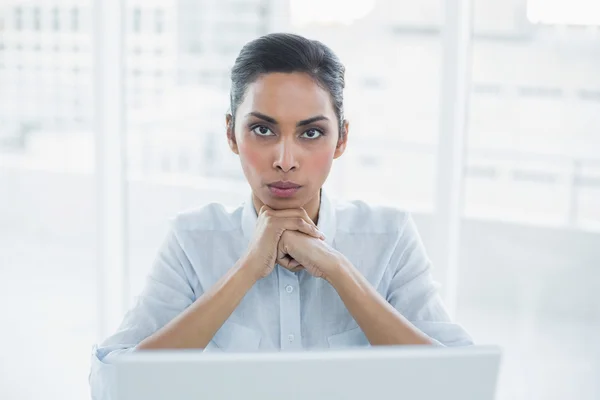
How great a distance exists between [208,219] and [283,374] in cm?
98

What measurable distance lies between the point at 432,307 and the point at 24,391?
2.13 metres

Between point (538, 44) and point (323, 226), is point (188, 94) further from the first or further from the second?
point (323, 226)

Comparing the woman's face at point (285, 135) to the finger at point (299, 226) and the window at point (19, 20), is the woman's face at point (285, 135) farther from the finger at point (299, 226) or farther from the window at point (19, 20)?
the window at point (19, 20)

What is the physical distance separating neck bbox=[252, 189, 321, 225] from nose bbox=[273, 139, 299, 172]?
17cm

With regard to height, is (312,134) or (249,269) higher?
(312,134)

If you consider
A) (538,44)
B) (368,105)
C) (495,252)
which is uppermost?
(538,44)

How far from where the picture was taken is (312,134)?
63.4 inches

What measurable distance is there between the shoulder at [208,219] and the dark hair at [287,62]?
256 millimetres

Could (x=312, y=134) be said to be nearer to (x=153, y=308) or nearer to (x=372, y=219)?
(x=372, y=219)

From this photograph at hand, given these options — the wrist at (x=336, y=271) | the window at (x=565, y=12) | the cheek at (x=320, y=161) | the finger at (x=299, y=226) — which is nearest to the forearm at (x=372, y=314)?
the wrist at (x=336, y=271)

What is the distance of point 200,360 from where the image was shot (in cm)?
83

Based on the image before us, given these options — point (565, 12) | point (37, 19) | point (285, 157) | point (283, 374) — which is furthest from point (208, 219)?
point (37, 19)

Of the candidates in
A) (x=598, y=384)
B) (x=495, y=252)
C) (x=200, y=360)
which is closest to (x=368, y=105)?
(x=495, y=252)

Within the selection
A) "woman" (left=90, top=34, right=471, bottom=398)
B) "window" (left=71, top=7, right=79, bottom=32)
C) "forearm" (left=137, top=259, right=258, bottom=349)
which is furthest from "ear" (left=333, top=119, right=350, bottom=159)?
"window" (left=71, top=7, right=79, bottom=32)
